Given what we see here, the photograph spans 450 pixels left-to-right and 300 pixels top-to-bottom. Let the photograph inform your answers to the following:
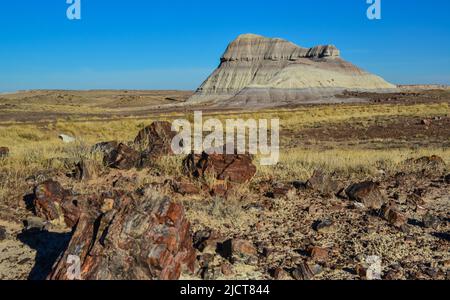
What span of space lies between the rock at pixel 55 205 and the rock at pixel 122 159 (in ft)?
6.72

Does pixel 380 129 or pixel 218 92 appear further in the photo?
pixel 218 92

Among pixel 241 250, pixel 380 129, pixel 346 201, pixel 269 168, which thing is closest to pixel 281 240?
pixel 241 250

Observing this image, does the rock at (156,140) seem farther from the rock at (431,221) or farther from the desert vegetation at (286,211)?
the rock at (431,221)

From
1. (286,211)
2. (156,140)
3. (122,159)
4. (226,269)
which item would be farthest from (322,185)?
(156,140)

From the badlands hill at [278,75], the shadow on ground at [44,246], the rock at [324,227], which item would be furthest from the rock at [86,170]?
the badlands hill at [278,75]

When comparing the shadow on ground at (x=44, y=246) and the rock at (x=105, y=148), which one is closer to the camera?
the shadow on ground at (x=44, y=246)

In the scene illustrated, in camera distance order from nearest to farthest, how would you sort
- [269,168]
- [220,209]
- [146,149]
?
[220,209] < [269,168] < [146,149]

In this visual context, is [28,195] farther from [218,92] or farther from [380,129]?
[218,92]

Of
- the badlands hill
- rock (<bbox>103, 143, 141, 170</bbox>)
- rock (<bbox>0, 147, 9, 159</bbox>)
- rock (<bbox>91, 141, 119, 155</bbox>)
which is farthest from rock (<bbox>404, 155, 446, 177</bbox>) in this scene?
the badlands hill

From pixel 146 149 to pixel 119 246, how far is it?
6.48 metres

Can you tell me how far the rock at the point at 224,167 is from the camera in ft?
26.5

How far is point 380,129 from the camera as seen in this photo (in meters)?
24.1

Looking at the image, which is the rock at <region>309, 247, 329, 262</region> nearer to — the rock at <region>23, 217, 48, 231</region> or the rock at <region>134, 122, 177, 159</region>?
the rock at <region>23, 217, 48, 231</region>

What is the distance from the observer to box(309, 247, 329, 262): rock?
4965 mm
